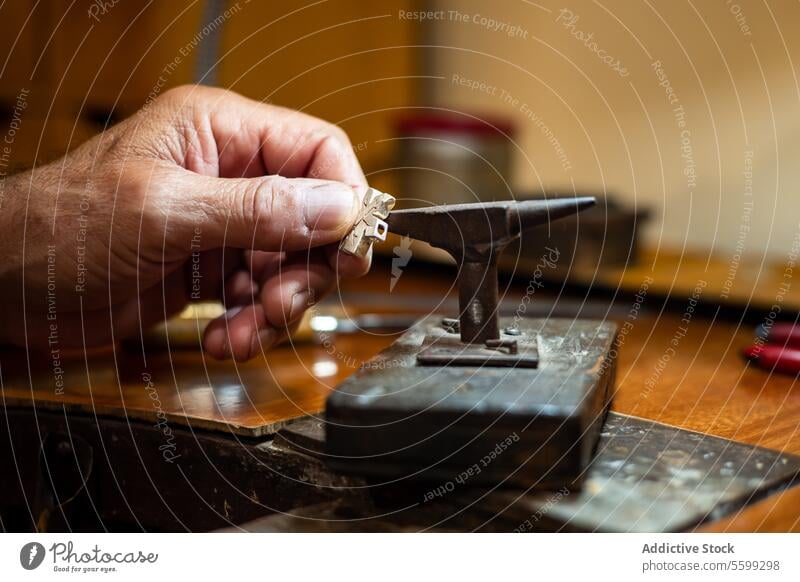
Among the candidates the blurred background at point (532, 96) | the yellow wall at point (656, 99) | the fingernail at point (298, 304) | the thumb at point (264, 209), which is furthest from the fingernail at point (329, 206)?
the yellow wall at point (656, 99)

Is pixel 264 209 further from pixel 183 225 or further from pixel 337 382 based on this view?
pixel 337 382

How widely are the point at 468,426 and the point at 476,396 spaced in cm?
2

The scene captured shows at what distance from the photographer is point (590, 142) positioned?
1515mm

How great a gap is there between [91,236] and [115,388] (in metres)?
0.14

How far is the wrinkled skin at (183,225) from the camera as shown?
692 millimetres

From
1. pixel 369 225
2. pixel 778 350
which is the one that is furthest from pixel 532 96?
pixel 369 225

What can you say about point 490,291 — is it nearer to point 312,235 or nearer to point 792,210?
point 312,235

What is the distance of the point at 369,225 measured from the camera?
0.68 metres

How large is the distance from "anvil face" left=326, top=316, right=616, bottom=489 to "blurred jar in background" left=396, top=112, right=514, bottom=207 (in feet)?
2.87

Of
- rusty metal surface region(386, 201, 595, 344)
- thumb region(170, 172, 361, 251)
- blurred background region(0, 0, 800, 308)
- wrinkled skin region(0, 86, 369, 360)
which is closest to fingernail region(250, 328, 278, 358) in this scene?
wrinkled skin region(0, 86, 369, 360)

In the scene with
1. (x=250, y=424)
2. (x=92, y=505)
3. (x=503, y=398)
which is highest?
(x=503, y=398)

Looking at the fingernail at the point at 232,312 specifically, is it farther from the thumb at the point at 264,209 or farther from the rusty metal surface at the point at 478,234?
the rusty metal surface at the point at 478,234

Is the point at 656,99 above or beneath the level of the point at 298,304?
above
